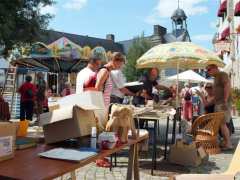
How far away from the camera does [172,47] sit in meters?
7.88

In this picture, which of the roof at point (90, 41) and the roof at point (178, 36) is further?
the roof at point (178, 36)

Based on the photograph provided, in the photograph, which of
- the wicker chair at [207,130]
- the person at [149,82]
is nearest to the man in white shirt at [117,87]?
the wicker chair at [207,130]

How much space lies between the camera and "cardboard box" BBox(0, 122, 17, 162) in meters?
2.29

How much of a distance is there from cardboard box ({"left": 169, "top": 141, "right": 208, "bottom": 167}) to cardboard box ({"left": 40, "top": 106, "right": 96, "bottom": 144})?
386 centimetres

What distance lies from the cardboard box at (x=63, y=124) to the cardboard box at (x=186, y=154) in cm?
386

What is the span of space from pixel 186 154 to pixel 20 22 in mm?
6882

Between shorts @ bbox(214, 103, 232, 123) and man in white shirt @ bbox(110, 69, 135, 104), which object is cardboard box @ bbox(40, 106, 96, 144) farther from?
shorts @ bbox(214, 103, 232, 123)

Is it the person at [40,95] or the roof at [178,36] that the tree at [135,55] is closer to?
the roof at [178,36]

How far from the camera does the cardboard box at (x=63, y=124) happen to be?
9.40ft

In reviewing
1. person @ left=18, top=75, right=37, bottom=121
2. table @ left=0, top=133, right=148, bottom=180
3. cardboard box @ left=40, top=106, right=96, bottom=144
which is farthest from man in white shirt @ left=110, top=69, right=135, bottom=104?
person @ left=18, top=75, right=37, bottom=121

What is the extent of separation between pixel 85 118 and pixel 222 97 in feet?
18.5

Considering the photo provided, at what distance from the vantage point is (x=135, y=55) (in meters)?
41.6

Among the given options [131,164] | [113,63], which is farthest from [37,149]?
[113,63]

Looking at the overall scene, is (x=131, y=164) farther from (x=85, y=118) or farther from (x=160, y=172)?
(x=160, y=172)
